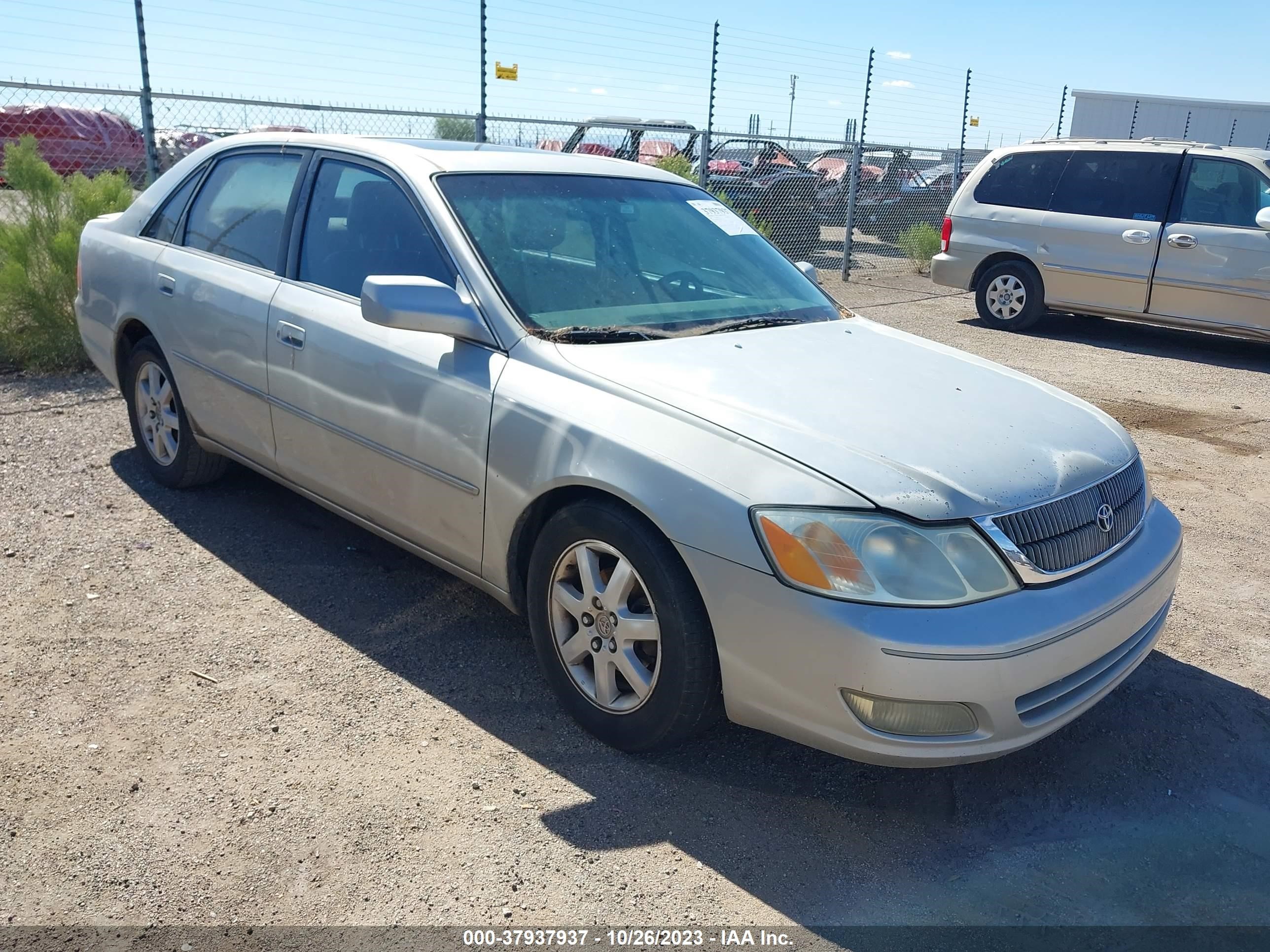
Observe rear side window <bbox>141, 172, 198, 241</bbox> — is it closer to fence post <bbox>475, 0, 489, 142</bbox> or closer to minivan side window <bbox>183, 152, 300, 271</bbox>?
minivan side window <bbox>183, 152, 300, 271</bbox>

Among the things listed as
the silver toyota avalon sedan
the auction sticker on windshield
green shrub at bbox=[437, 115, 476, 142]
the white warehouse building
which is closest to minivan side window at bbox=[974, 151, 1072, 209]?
green shrub at bbox=[437, 115, 476, 142]

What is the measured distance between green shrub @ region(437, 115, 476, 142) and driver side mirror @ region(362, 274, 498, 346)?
730 centimetres

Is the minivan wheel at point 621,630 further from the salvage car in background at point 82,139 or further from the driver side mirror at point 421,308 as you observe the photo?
the salvage car in background at point 82,139

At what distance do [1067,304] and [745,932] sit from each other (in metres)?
9.32

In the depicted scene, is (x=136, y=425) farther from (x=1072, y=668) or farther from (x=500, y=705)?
(x=1072, y=668)

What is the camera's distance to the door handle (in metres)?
3.82

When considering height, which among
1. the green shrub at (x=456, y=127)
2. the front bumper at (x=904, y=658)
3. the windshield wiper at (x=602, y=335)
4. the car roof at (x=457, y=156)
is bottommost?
the front bumper at (x=904, y=658)

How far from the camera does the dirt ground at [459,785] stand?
254cm

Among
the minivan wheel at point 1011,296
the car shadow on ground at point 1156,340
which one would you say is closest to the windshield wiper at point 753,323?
the car shadow on ground at point 1156,340

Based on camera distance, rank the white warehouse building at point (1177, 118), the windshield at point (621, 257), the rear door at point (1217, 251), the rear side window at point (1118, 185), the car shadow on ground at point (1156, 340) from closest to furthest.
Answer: the windshield at point (621, 257) → the rear door at point (1217, 251) → the rear side window at point (1118, 185) → the car shadow on ground at point (1156, 340) → the white warehouse building at point (1177, 118)

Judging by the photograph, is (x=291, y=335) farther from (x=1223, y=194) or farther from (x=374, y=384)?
(x=1223, y=194)

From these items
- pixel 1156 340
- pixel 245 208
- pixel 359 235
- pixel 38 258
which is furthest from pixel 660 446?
pixel 1156 340

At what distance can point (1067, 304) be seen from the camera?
10.4 meters

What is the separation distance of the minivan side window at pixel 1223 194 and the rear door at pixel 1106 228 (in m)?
0.17
